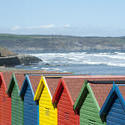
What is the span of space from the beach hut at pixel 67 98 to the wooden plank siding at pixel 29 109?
177 cm

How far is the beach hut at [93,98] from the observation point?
1145 cm

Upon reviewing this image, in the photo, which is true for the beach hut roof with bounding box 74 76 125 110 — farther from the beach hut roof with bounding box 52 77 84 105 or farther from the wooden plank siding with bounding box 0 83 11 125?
the wooden plank siding with bounding box 0 83 11 125

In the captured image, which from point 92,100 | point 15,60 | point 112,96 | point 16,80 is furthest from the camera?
point 15,60

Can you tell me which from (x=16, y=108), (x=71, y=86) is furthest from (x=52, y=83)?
(x=16, y=108)

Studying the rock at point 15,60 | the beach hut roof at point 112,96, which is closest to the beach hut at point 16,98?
the beach hut roof at point 112,96

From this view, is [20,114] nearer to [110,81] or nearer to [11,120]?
[11,120]

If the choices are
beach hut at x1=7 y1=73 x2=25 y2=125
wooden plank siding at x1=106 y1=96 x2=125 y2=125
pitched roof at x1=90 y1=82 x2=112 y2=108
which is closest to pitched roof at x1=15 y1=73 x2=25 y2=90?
beach hut at x1=7 y1=73 x2=25 y2=125

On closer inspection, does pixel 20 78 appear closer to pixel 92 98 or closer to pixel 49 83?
pixel 49 83

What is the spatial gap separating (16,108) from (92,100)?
6.15 metres

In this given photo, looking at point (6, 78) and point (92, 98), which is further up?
point (92, 98)

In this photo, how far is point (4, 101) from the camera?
18.6 metres

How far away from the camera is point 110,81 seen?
38.5 ft

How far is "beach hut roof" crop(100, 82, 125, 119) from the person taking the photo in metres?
10.1

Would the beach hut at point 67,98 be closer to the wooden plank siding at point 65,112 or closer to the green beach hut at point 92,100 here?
the wooden plank siding at point 65,112
